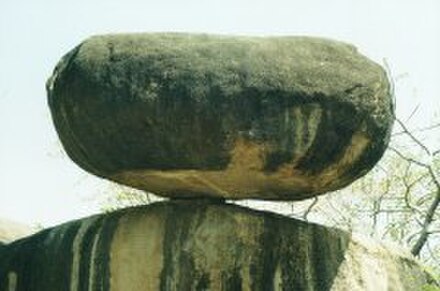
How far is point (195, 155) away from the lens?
17.7 feet

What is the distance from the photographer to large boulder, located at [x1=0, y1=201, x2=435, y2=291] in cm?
577

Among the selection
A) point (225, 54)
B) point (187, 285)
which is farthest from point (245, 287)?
point (225, 54)

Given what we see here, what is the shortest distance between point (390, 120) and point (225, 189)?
47.9 inches

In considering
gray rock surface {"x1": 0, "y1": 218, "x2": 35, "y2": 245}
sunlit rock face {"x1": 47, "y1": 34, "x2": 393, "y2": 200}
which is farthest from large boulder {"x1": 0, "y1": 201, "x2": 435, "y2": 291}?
gray rock surface {"x1": 0, "y1": 218, "x2": 35, "y2": 245}

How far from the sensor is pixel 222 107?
525 cm

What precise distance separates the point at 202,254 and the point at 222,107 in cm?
112

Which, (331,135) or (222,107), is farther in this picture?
(331,135)

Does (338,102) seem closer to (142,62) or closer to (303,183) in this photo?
(303,183)

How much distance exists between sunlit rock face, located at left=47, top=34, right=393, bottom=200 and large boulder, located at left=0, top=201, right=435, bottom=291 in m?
0.36

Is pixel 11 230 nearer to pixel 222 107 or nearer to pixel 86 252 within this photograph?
pixel 86 252

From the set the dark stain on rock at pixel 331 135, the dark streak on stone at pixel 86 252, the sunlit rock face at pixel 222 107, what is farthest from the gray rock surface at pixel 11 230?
the dark stain on rock at pixel 331 135

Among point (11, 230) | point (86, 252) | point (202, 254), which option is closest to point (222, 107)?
point (202, 254)

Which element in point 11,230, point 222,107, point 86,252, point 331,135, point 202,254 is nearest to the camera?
point 222,107

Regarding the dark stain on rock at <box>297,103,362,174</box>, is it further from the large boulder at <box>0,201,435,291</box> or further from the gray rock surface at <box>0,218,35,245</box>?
the gray rock surface at <box>0,218,35,245</box>
